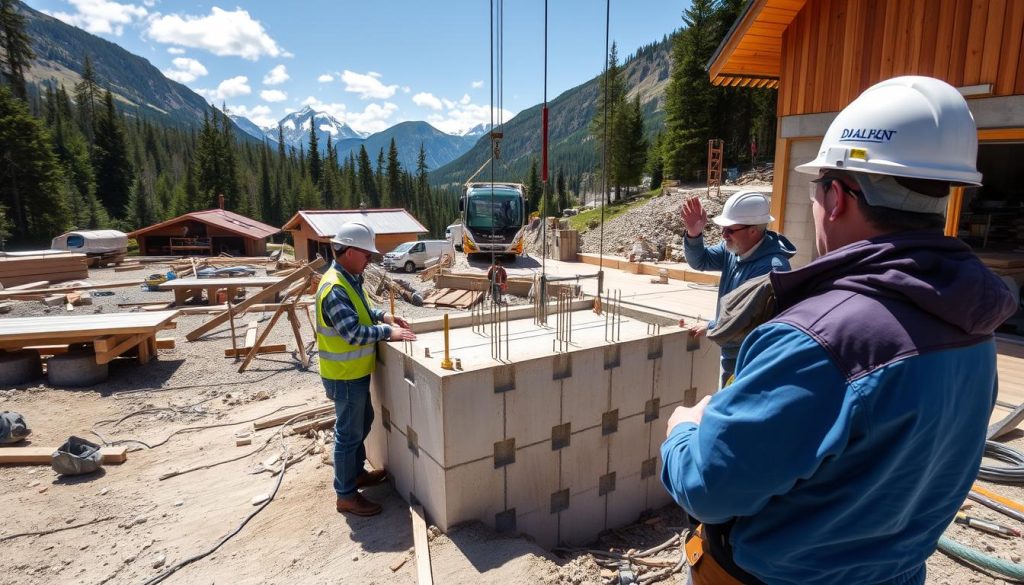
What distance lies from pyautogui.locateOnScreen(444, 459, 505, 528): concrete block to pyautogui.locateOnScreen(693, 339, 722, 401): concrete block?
2.26m

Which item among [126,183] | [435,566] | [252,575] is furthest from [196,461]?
[126,183]

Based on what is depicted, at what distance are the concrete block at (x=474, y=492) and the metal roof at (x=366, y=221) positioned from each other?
31953mm

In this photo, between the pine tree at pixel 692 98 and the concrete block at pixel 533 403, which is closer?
the concrete block at pixel 533 403

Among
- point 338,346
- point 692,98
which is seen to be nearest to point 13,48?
point 692,98

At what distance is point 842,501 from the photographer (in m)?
1.40

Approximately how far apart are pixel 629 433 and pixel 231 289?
1610 cm

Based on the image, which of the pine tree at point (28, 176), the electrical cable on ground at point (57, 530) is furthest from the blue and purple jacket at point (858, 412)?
the pine tree at point (28, 176)

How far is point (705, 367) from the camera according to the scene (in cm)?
531

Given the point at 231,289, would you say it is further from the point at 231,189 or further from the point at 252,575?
the point at 231,189

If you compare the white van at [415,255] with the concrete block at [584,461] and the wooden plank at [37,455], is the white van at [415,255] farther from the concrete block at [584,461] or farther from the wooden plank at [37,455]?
the concrete block at [584,461]

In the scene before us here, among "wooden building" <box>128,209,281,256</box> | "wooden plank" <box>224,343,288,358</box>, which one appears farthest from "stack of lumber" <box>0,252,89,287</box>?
"wooden building" <box>128,209,281,256</box>

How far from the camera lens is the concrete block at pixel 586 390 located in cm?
443

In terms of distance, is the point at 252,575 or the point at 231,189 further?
the point at 231,189

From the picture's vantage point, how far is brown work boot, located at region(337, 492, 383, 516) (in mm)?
4508
